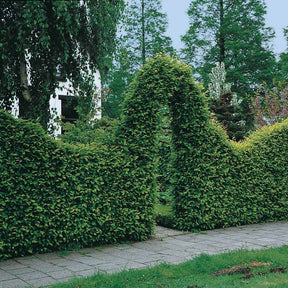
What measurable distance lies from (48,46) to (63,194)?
2.96 meters

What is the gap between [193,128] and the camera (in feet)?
25.4

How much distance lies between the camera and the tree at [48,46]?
651 centimetres

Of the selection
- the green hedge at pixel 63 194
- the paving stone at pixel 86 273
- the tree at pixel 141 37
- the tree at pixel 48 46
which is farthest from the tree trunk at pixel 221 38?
the paving stone at pixel 86 273

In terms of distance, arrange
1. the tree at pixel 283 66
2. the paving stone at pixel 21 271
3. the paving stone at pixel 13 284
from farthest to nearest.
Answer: the tree at pixel 283 66, the paving stone at pixel 21 271, the paving stone at pixel 13 284

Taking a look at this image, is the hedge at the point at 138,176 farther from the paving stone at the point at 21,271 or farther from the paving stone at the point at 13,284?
the paving stone at the point at 13,284

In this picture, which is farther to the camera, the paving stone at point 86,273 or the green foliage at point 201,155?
the green foliage at point 201,155

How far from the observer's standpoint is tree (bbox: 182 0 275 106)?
30406 millimetres

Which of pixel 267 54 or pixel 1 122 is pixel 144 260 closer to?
pixel 1 122

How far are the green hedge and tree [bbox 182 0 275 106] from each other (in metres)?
24.9

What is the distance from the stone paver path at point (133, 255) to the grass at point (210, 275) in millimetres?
435

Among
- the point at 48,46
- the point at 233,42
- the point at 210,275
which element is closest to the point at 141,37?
the point at 233,42

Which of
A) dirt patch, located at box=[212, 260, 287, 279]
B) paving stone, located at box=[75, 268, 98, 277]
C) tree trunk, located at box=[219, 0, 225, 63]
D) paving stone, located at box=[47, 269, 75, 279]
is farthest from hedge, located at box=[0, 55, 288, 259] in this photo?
tree trunk, located at box=[219, 0, 225, 63]

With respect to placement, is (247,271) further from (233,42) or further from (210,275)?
(233,42)

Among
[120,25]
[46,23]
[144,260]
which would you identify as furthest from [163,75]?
[144,260]
